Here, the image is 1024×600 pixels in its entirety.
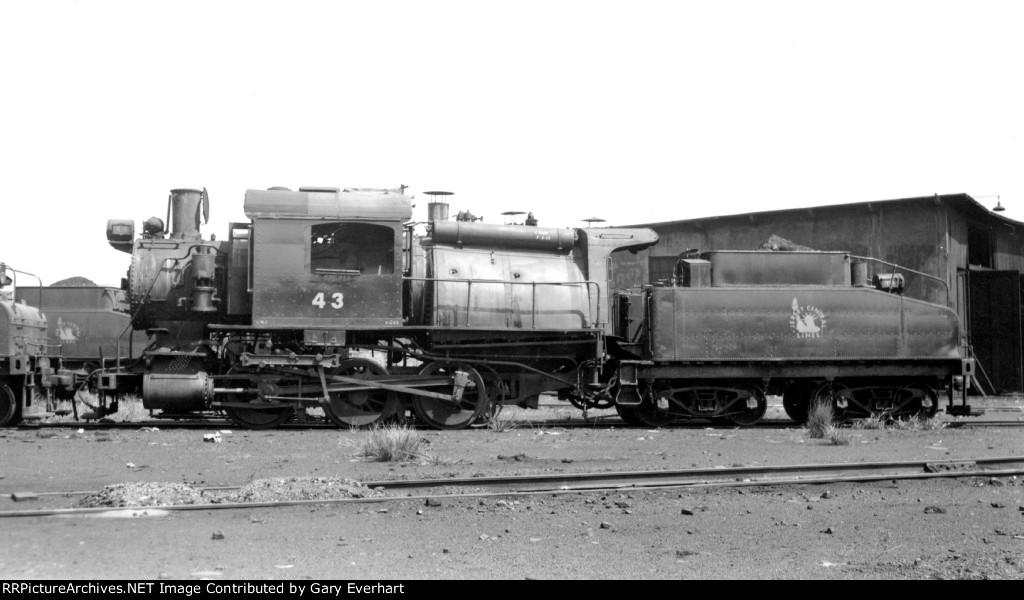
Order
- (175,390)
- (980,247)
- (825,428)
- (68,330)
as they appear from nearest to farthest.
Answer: (825,428) → (175,390) → (68,330) → (980,247)

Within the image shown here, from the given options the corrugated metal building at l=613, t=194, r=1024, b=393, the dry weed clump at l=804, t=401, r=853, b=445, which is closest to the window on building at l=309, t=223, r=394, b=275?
the dry weed clump at l=804, t=401, r=853, b=445

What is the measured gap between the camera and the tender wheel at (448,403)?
1463 centimetres

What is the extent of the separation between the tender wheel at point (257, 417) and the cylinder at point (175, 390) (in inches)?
24.4

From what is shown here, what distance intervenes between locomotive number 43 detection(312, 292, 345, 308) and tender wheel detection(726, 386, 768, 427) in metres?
6.43

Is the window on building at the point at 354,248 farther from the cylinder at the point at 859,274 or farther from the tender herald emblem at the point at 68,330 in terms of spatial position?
the tender herald emblem at the point at 68,330

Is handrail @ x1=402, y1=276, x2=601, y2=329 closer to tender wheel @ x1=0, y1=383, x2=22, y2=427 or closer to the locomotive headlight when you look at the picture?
the locomotive headlight

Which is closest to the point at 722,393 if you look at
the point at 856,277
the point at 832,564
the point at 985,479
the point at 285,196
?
the point at 856,277

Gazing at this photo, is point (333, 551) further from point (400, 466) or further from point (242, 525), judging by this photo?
point (400, 466)

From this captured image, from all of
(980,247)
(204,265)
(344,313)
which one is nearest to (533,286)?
(344,313)

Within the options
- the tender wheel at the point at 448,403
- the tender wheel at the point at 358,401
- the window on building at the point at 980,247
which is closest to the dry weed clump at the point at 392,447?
the tender wheel at the point at 358,401

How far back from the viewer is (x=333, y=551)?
625 centimetres

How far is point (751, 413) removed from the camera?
15.6 metres

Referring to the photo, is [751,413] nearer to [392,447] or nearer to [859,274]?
[859,274]

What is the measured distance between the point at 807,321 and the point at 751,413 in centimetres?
171
